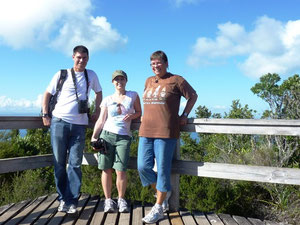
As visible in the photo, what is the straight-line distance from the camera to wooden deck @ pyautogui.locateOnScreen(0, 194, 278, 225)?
378cm

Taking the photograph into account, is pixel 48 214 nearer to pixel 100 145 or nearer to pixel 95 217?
pixel 95 217

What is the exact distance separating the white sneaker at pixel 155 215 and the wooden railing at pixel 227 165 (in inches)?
13.7

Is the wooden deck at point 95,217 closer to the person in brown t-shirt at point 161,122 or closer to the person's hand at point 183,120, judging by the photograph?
the person in brown t-shirt at point 161,122

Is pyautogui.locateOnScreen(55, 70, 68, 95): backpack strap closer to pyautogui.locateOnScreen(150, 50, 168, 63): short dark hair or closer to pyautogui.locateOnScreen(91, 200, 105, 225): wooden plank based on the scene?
pyautogui.locateOnScreen(150, 50, 168, 63): short dark hair

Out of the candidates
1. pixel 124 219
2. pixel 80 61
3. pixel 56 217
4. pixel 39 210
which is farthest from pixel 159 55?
pixel 39 210

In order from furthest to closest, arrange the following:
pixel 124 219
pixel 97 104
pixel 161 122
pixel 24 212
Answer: pixel 97 104 → pixel 24 212 → pixel 124 219 → pixel 161 122

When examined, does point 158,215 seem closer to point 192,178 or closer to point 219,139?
point 192,178

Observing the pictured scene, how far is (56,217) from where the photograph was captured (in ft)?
12.8

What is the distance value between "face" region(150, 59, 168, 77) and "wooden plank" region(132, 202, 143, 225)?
1.73 metres

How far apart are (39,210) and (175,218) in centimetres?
176

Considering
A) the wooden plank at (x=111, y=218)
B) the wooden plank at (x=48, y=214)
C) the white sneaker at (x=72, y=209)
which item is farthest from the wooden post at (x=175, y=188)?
the wooden plank at (x=48, y=214)

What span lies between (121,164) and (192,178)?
65.9 inches

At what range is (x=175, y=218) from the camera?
391 cm

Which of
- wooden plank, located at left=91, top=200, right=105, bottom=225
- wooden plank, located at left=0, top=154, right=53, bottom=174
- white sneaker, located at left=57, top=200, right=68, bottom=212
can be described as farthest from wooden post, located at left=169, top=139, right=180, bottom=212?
wooden plank, located at left=0, top=154, right=53, bottom=174
